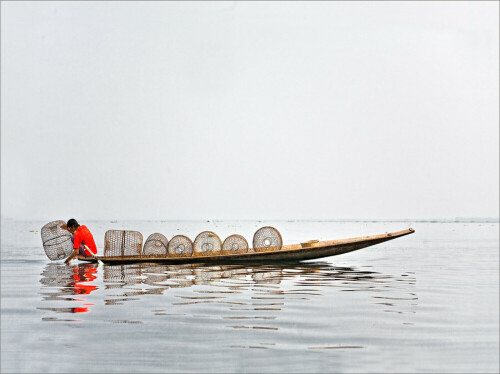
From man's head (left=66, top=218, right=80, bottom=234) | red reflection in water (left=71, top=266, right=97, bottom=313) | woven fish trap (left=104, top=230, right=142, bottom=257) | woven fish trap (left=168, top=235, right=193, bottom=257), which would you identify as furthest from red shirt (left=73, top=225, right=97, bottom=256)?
woven fish trap (left=168, top=235, right=193, bottom=257)

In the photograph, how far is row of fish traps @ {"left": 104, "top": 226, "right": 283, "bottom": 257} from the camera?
66.9ft

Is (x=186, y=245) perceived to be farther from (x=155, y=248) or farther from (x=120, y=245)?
(x=120, y=245)

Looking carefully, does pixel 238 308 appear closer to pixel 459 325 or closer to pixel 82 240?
pixel 459 325

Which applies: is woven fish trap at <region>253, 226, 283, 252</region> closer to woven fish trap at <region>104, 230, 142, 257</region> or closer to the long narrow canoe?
the long narrow canoe

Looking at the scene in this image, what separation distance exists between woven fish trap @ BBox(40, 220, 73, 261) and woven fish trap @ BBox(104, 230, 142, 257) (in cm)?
136

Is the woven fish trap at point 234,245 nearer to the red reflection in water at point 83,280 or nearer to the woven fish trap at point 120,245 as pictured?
the woven fish trap at point 120,245

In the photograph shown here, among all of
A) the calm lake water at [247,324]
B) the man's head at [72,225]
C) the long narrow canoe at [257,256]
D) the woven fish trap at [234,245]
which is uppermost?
the man's head at [72,225]

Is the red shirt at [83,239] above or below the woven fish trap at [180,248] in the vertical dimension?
above

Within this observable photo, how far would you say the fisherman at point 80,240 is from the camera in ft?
64.6

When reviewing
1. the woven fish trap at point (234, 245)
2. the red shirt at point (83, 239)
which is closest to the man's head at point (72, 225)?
the red shirt at point (83, 239)

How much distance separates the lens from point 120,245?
20516 mm

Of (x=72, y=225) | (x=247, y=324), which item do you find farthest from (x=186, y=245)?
(x=247, y=324)

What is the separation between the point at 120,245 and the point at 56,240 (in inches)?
87.6

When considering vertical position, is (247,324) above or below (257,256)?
below
